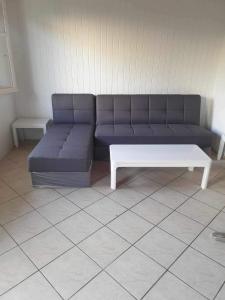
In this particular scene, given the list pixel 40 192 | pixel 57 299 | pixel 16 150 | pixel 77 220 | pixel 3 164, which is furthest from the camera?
pixel 16 150

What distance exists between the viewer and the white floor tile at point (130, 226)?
5.61ft

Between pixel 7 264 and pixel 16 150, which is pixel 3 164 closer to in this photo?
pixel 16 150

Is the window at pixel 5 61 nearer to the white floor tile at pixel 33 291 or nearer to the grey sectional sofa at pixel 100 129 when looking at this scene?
the grey sectional sofa at pixel 100 129

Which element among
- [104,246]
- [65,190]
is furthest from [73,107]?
[104,246]

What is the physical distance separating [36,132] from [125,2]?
2.22 meters

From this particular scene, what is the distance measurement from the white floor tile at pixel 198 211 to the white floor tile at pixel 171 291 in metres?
0.64

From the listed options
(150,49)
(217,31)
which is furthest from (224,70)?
(150,49)

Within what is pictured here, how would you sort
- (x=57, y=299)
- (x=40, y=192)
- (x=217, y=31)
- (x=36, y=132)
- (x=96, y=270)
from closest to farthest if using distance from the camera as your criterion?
(x=57, y=299) < (x=96, y=270) < (x=40, y=192) < (x=217, y=31) < (x=36, y=132)

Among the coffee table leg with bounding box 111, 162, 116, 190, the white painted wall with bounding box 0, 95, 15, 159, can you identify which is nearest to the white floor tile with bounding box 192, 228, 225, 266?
the coffee table leg with bounding box 111, 162, 116, 190

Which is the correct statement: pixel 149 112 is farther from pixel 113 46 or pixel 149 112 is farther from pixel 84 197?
pixel 84 197

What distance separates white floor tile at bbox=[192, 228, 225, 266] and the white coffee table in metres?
0.68

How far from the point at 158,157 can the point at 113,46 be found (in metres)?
1.76

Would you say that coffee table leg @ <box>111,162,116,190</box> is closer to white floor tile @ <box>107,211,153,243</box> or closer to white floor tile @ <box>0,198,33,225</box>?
white floor tile @ <box>107,211,153,243</box>

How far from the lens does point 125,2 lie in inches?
109
